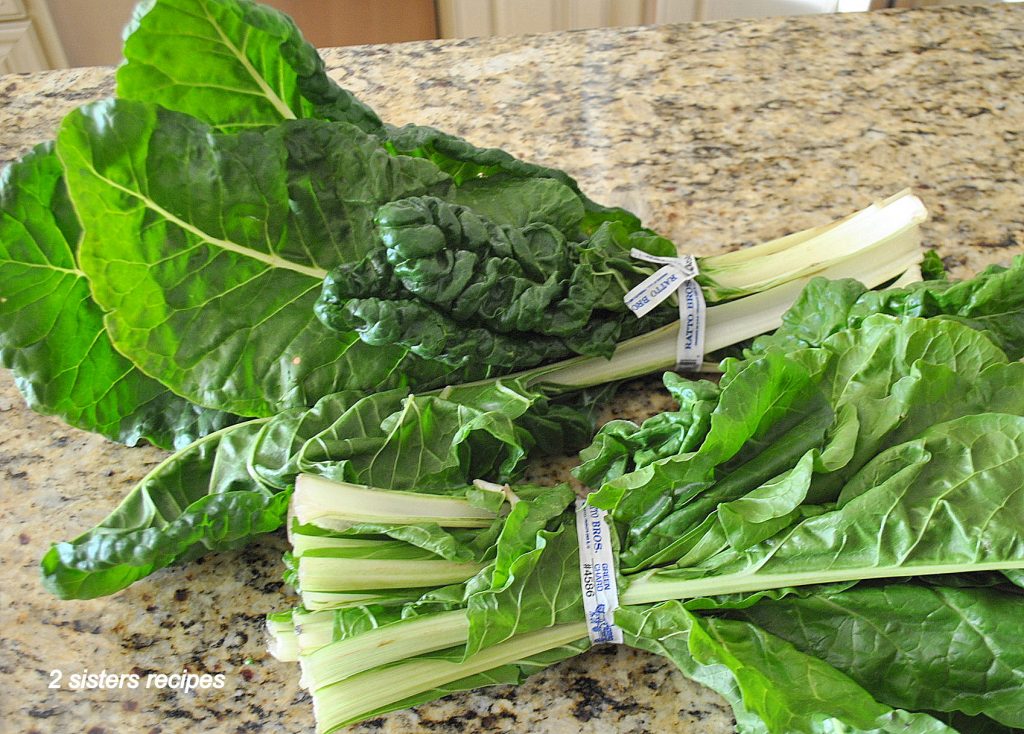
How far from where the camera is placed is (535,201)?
1.07 metres

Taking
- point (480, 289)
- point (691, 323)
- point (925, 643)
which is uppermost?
point (480, 289)

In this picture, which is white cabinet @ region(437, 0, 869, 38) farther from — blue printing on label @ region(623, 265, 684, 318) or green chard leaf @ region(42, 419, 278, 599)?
green chard leaf @ region(42, 419, 278, 599)

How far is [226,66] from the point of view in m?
0.95

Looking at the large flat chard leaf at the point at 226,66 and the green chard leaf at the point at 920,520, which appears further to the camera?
the large flat chard leaf at the point at 226,66

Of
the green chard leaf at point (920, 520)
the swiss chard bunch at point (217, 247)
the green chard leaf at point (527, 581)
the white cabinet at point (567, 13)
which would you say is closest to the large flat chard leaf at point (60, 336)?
the swiss chard bunch at point (217, 247)

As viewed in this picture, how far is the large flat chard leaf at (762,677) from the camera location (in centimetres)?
69

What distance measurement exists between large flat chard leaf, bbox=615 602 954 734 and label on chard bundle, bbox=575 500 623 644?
0.07 ft

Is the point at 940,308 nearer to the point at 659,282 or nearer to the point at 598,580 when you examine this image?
the point at 659,282

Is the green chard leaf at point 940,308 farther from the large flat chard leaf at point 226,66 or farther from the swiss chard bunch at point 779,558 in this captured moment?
the large flat chard leaf at point 226,66

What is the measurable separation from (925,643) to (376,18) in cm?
226

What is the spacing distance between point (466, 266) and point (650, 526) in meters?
0.33

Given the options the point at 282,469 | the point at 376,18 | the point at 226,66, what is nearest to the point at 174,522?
the point at 282,469

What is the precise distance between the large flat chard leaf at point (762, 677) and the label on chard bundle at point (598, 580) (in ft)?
0.07

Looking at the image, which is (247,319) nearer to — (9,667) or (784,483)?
(9,667)
